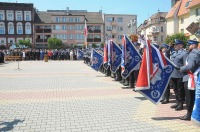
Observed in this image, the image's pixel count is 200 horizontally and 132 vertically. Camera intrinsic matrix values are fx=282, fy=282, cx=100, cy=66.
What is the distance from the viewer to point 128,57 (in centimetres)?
1089

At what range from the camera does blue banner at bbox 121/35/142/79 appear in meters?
10.7

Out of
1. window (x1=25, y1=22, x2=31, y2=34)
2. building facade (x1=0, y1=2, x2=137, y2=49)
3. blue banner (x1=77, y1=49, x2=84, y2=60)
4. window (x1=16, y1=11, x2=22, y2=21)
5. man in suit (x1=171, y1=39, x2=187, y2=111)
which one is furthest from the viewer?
window (x1=25, y1=22, x2=31, y2=34)

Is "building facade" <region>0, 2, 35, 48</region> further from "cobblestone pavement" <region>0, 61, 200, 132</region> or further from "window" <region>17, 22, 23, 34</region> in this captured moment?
"cobblestone pavement" <region>0, 61, 200, 132</region>

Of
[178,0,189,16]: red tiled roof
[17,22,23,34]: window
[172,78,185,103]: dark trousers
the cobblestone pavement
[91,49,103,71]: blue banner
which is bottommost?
the cobblestone pavement

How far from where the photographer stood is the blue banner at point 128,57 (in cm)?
1070

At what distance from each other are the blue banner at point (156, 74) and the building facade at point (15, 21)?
69228 millimetres

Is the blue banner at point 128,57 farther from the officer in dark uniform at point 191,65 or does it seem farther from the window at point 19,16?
the window at point 19,16

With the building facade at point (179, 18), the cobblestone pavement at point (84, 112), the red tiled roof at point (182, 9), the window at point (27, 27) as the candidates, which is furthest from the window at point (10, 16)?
the cobblestone pavement at point (84, 112)

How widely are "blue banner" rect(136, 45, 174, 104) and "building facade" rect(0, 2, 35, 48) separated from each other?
2726 inches

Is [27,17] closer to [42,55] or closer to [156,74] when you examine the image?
[42,55]

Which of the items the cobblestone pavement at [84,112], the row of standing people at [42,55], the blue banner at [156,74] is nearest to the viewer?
the cobblestone pavement at [84,112]

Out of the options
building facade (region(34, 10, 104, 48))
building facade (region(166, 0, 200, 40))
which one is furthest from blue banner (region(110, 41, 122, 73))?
building facade (region(34, 10, 104, 48))

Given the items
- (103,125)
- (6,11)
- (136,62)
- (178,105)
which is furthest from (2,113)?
(6,11)

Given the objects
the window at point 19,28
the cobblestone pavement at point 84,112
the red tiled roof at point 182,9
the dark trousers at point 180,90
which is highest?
the red tiled roof at point 182,9
